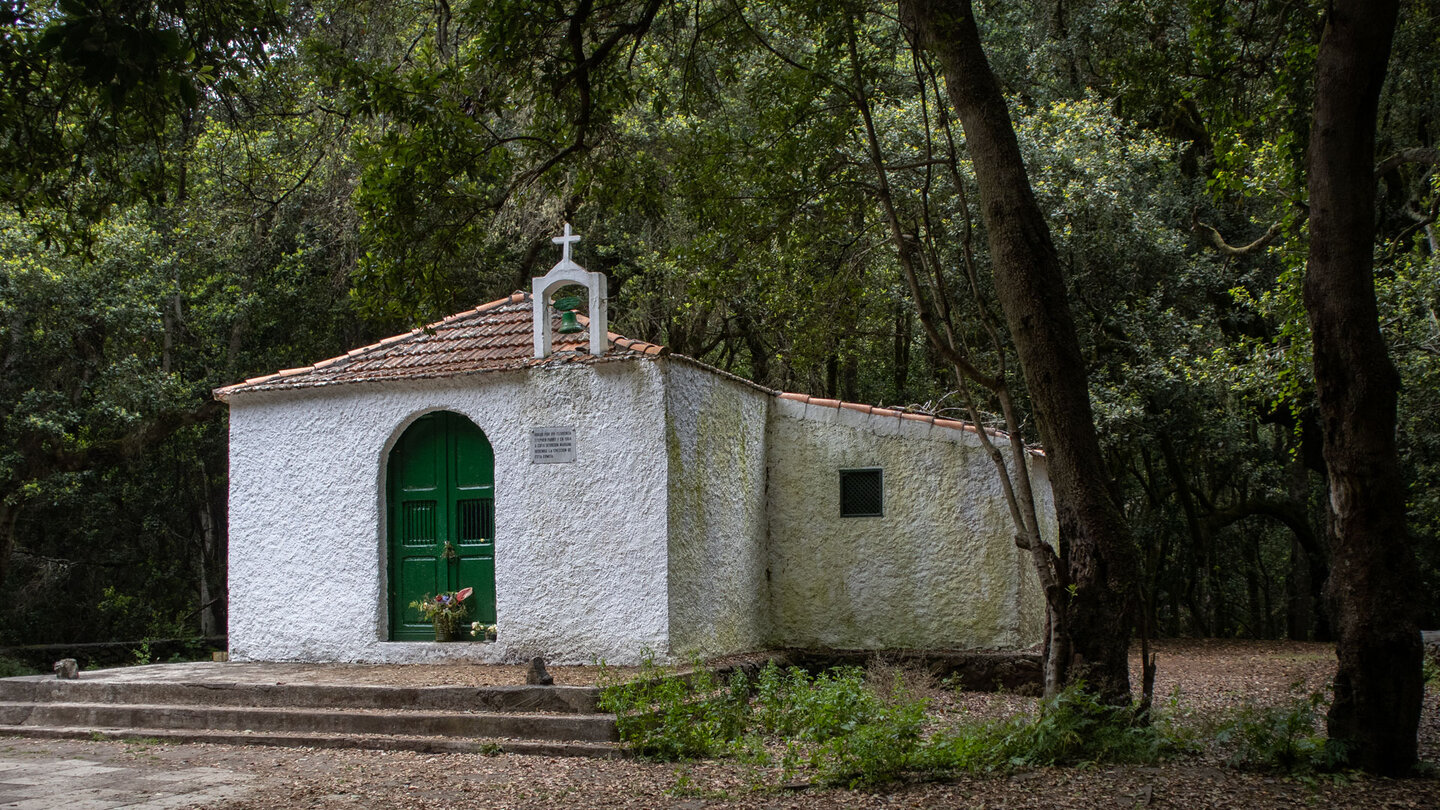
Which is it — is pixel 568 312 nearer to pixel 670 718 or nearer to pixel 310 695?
pixel 310 695

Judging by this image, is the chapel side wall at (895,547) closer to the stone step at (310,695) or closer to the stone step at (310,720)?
the stone step at (310,695)

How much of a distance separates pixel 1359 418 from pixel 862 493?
6.84 metres

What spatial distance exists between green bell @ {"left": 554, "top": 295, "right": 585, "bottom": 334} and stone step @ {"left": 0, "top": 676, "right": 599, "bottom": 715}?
159 inches

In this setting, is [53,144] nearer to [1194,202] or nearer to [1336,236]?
[1336,236]

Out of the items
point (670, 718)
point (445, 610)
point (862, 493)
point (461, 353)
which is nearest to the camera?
point (670, 718)

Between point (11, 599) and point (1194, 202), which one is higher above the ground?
point (1194, 202)

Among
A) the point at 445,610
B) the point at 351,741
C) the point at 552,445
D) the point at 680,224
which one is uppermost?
the point at 680,224

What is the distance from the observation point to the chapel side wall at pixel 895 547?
12023 millimetres

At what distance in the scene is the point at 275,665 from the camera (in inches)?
459

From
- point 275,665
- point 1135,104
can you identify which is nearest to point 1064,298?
point 1135,104

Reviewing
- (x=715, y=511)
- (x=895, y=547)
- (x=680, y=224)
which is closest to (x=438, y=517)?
(x=715, y=511)

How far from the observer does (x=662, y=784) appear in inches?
280

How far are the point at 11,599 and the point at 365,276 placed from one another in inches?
593

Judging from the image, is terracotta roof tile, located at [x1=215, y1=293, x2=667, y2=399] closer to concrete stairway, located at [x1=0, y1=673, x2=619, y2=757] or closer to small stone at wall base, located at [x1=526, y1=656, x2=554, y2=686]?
small stone at wall base, located at [x1=526, y1=656, x2=554, y2=686]
